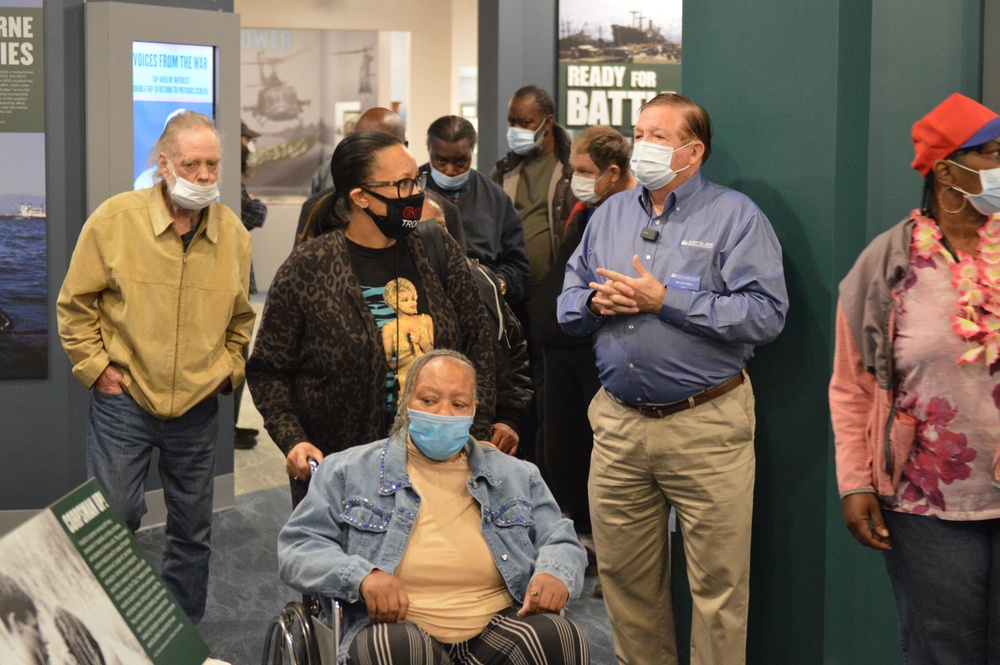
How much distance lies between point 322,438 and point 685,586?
139 centimetres

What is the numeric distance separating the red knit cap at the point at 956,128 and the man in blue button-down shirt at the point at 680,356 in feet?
2.40

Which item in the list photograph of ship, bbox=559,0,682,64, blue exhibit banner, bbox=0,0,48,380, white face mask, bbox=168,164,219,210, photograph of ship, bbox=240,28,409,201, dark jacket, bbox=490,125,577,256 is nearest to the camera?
white face mask, bbox=168,164,219,210

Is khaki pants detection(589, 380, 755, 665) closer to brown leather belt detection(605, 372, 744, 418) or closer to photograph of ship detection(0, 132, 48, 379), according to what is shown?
brown leather belt detection(605, 372, 744, 418)

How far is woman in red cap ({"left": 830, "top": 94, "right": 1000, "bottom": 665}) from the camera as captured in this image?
2680 mm

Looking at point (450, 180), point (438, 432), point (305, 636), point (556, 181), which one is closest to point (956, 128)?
point (438, 432)

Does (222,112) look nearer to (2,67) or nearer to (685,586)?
(2,67)

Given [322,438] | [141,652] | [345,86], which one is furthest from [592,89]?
[345,86]

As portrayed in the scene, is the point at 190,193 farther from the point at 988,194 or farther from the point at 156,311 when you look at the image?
the point at 988,194

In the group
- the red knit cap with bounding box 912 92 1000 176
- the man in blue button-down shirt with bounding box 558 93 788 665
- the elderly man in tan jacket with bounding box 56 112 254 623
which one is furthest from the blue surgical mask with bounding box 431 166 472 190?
the red knit cap with bounding box 912 92 1000 176

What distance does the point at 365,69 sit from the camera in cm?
1548

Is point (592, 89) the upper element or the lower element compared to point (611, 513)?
upper

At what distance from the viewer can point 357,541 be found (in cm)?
298

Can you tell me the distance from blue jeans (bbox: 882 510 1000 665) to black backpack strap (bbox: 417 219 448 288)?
140 cm

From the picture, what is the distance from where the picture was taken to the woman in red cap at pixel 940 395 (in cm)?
268
